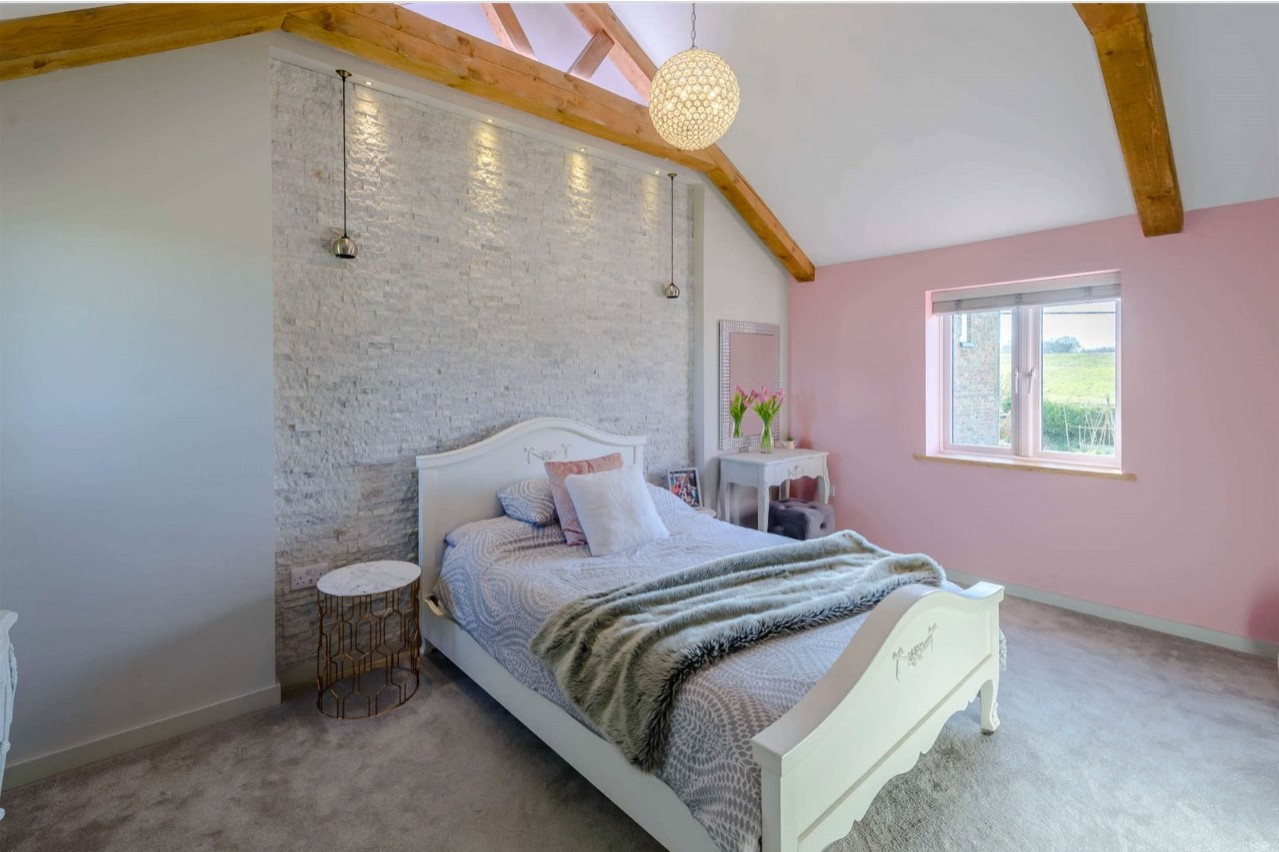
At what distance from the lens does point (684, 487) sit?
390 cm

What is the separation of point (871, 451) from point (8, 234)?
436 cm

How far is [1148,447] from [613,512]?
2.77 metres

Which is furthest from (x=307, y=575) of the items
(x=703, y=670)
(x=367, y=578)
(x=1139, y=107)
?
(x=1139, y=107)

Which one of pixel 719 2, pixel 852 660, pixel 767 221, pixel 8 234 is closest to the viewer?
pixel 852 660

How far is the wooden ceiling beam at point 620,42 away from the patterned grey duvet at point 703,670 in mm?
2332

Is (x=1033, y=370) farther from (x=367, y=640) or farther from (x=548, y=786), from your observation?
(x=367, y=640)

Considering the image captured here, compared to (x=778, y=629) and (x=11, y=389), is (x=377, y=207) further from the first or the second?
→ (x=778, y=629)

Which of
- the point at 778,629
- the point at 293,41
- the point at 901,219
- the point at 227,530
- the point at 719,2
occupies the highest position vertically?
the point at 719,2

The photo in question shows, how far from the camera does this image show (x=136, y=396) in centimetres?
210

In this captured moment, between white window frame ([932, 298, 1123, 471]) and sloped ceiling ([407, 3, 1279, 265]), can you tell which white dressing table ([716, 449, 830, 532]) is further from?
sloped ceiling ([407, 3, 1279, 265])

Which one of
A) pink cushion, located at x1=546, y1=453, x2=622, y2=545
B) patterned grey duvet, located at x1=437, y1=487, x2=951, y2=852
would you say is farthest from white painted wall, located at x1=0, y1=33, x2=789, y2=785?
pink cushion, located at x1=546, y1=453, x2=622, y2=545

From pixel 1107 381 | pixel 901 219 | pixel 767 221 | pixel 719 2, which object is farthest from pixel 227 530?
pixel 1107 381

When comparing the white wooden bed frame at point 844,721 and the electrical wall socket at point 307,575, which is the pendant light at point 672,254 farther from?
the electrical wall socket at point 307,575

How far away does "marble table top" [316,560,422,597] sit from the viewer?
7.47 ft
